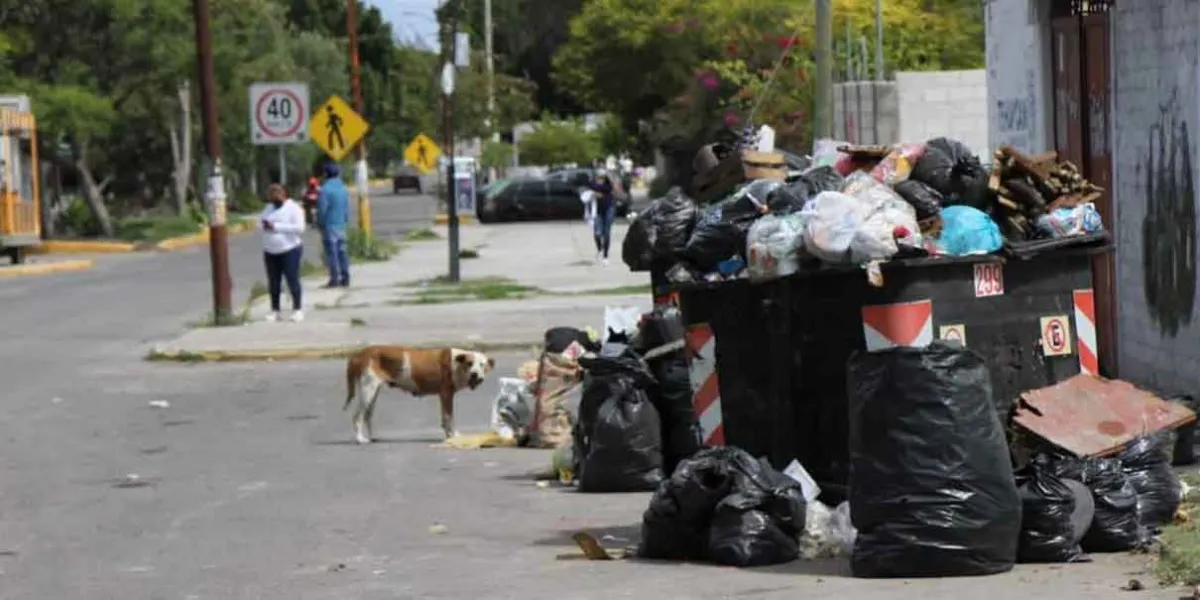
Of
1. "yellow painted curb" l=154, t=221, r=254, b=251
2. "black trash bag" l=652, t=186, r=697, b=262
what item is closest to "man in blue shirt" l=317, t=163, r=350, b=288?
"black trash bag" l=652, t=186, r=697, b=262

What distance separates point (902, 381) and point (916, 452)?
0.95 ft

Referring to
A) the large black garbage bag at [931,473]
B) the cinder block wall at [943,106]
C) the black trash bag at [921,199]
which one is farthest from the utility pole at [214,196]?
the large black garbage bag at [931,473]

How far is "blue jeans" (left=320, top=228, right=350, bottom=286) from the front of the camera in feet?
101

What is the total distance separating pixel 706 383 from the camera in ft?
34.6

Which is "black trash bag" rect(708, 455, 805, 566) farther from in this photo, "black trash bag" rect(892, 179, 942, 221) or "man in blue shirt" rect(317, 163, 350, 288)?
"man in blue shirt" rect(317, 163, 350, 288)

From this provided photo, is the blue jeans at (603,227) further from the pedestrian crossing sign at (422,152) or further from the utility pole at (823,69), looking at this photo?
the utility pole at (823,69)

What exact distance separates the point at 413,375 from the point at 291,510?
3330 mm

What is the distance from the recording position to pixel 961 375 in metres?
8.17

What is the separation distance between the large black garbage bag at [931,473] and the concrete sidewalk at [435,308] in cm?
1311

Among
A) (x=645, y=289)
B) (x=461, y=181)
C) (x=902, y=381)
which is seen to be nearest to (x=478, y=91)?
(x=461, y=181)

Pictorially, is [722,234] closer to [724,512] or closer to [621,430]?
[621,430]

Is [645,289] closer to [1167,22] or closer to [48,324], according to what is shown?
[48,324]

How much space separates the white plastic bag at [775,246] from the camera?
9.54 meters

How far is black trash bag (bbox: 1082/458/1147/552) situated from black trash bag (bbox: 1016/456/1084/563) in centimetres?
26
